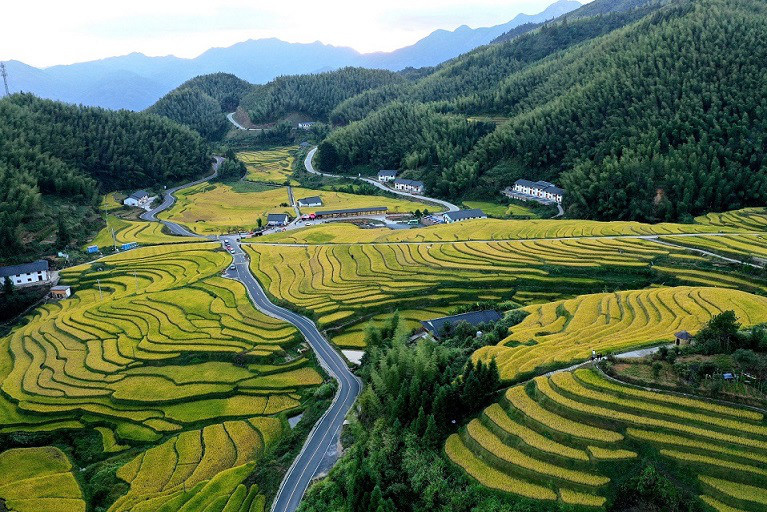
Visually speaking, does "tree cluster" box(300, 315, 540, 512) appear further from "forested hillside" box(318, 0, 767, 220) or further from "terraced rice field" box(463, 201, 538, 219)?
"forested hillside" box(318, 0, 767, 220)

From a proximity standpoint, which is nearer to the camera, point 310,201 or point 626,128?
point 626,128

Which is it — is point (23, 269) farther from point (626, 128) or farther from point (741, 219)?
point (626, 128)

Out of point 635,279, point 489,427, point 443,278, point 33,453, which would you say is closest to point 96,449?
point 33,453

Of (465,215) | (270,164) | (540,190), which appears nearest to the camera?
(465,215)

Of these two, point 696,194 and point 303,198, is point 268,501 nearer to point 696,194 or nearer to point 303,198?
point 696,194

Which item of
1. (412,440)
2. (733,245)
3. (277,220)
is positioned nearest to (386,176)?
(277,220)

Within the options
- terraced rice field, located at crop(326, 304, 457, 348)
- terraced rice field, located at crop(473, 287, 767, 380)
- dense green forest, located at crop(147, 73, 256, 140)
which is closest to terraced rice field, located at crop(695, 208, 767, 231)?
terraced rice field, located at crop(473, 287, 767, 380)
